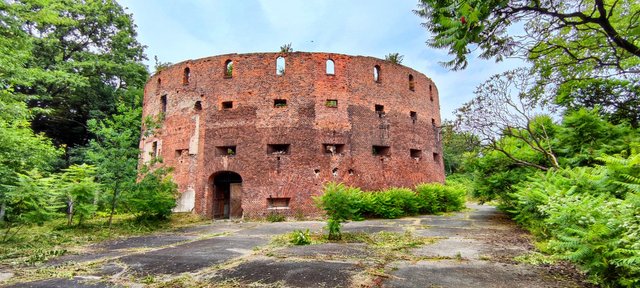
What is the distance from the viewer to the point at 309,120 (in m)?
15.6

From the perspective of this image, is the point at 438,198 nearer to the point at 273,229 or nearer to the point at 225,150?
the point at 273,229

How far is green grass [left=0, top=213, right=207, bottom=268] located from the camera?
679 centimetres

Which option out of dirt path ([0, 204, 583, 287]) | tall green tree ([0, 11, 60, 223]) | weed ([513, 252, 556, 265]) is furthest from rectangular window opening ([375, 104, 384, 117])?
tall green tree ([0, 11, 60, 223])

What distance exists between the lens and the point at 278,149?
15.8 meters

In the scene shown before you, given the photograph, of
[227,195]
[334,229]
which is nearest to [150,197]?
[227,195]

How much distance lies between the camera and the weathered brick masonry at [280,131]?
1514cm

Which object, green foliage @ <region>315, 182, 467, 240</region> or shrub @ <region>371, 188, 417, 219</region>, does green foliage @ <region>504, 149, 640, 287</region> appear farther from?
shrub @ <region>371, 188, 417, 219</region>

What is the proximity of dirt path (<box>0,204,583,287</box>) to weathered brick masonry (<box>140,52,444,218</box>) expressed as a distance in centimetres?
708

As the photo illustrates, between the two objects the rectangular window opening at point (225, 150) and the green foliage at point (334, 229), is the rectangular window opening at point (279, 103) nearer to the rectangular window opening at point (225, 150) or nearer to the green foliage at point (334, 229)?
the rectangular window opening at point (225, 150)

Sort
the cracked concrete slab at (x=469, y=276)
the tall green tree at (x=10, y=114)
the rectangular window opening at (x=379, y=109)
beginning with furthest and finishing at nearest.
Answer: the rectangular window opening at (x=379, y=109) < the tall green tree at (x=10, y=114) < the cracked concrete slab at (x=469, y=276)

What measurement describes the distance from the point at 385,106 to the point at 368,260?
12051 mm

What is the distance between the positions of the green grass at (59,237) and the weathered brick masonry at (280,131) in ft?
9.18

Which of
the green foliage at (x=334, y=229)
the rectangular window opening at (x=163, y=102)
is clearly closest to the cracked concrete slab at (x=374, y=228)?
the green foliage at (x=334, y=229)

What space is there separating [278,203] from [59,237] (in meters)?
7.78
